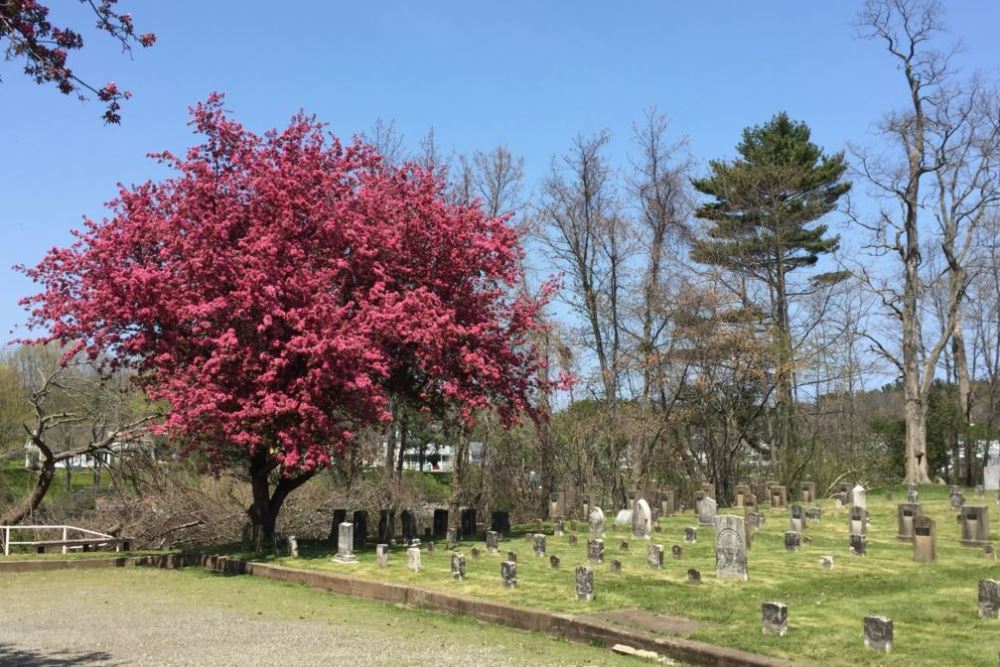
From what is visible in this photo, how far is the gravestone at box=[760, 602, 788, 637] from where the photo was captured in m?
8.69

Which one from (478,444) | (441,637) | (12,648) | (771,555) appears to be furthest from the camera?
(478,444)

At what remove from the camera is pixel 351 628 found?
10211mm

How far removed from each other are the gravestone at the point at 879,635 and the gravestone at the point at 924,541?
298 inches

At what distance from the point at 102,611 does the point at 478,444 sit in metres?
20.3

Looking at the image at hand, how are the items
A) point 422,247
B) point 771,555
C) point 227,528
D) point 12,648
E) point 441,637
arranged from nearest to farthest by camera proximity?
point 12,648
point 441,637
point 771,555
point 422,247
point 227,528

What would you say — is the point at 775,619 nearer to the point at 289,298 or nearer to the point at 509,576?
the point at 509,576

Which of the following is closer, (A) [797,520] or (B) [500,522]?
(A) [797,520]

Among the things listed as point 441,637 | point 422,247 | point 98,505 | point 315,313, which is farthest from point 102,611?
point 98,505

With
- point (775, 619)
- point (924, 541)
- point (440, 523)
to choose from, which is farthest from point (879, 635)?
point (440, 523)

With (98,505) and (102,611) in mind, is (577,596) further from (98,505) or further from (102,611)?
→ (98,505)

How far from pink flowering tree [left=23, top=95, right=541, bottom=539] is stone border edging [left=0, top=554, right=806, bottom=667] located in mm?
2069

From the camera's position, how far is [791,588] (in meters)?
12.0

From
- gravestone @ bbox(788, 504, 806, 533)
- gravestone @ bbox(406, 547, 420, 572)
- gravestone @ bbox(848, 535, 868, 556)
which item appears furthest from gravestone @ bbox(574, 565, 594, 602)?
gravestone @ bbox(788, 504, 806, 533)

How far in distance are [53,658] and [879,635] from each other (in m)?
8.00
